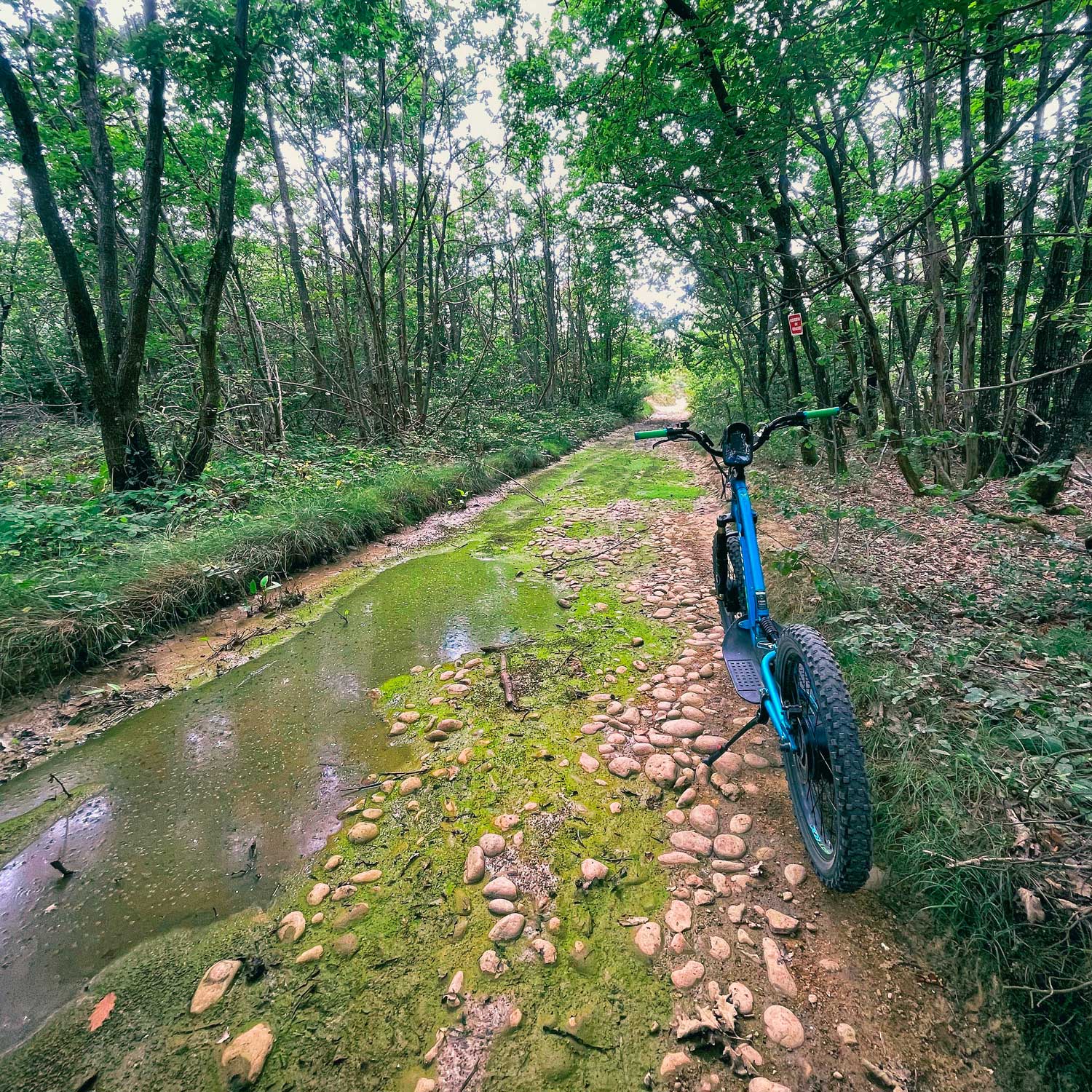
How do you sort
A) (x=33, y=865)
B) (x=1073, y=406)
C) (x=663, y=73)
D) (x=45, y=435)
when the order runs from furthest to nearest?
1. (x=45, y=435)
2. (x=663, y=73)
3. (x=1073, y=406)
4. (x=33, y=865)

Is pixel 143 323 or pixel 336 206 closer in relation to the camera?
pixel 143 323

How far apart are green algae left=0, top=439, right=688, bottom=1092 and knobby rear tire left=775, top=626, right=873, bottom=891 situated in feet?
2.16

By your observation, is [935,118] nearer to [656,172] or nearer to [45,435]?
[656,172]

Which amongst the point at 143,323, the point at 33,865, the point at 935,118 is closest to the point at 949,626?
the point at 33,865

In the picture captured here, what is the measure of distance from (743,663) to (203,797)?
121 inches

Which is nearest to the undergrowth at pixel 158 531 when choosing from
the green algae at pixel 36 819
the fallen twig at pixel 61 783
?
the fallen twig at pixel 61 783

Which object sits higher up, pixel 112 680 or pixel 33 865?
pixel 112 680

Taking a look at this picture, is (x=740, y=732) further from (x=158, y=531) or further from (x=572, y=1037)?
(x=158, y=531)

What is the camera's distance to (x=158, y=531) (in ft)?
17.1

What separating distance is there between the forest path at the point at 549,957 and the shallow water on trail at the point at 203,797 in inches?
5.2

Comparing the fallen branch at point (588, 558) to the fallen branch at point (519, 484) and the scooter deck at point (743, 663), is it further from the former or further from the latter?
the fallen branch at point (519, 484)

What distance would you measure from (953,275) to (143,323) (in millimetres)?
10281

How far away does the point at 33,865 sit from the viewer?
86.4 inches

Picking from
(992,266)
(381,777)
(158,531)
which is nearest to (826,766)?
(381,777)
